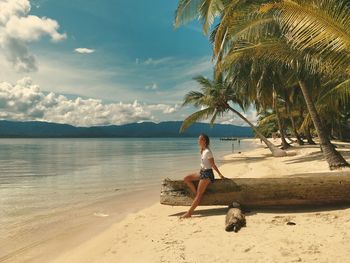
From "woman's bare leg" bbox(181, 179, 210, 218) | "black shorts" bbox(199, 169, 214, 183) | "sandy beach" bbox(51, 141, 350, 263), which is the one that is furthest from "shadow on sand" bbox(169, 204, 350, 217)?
"black shorts" bbox(199, 169, 214, 183)

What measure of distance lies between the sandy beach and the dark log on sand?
0.21 metres

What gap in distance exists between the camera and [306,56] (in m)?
9.73

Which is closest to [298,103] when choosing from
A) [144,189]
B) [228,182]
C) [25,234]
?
[144,189]

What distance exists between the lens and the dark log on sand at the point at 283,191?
23.8ft

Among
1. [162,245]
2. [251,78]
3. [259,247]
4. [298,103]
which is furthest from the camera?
[298,103]

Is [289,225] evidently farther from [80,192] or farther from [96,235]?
[80,192]

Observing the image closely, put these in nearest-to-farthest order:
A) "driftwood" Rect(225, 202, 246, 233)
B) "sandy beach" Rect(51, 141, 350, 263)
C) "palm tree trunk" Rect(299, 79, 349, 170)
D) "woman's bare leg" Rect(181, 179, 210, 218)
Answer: "sandy beach" Rect(51, 141, 350, 263), "driftwood" Rect(225, 202, 246, 233), "woman's bare leg" Rect(181, 179, 210, 218), "palm tree trunk" Rect(299, 79, 349, 170)

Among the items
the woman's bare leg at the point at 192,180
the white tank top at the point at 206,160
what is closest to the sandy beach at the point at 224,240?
the woman's bare leg at the point at 192,180

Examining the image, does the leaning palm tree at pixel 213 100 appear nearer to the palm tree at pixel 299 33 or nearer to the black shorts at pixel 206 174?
the palm tree at pixel 299 33

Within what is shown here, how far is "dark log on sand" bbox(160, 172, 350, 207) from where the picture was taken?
725 centimetres

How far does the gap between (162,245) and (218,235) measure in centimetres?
101

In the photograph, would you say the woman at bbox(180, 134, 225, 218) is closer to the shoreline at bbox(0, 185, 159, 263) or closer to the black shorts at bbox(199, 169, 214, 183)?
the black shorts at bbox(199, 169, 214, 183)

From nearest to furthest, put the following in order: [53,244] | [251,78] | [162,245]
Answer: [162,245] < [53,244] < [251,78]

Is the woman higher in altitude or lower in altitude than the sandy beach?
higher
